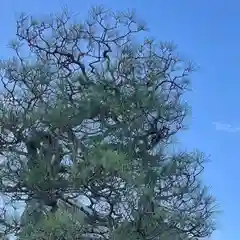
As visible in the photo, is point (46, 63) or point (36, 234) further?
point (46, 63)

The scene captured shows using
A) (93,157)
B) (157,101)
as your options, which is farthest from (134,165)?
(157,101)

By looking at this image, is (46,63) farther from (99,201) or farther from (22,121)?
(99,201)

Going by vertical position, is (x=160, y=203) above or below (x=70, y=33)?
below

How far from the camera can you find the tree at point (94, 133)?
5.86 ft

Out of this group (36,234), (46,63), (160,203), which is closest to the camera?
(36,234)

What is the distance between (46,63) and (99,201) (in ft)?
1.66

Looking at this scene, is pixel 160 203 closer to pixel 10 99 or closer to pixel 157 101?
pixel 157 101

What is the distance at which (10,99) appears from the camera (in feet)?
6.31

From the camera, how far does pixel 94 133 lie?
190cm

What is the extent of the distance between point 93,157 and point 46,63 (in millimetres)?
400

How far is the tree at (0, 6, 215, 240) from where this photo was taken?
1.79 m

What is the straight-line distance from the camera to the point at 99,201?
1.82 m

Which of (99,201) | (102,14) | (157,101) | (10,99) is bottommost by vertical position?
(99,201)

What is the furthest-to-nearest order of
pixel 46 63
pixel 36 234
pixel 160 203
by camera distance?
pixel 46 63 → pixel 160 203 → pixel 36 234
